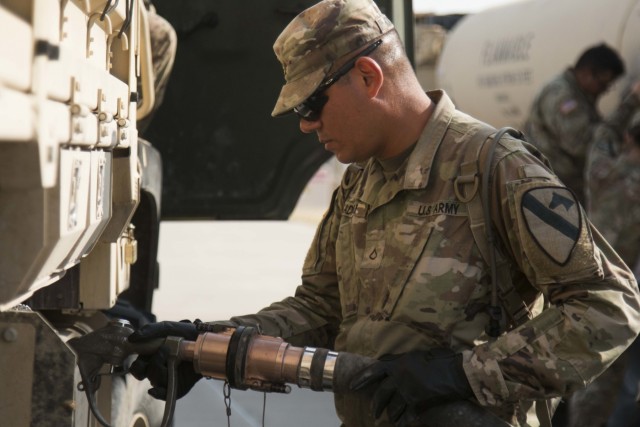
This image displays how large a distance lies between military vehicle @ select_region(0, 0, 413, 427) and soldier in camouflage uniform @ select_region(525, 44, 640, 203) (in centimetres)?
186

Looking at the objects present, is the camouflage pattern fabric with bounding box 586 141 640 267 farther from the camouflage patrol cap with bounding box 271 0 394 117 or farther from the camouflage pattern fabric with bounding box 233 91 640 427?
the camouflage patrol cap with bounding box 271 0 394 117

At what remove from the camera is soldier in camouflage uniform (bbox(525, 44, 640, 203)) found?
25.0ft

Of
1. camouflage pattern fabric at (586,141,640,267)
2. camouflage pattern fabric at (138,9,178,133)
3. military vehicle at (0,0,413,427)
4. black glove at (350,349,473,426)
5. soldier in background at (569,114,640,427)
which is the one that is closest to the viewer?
military vehicle at (0,0,413,427)

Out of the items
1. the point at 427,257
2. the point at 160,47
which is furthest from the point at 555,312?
the point at 160,47

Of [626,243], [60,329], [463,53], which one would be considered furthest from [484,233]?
[463,53]

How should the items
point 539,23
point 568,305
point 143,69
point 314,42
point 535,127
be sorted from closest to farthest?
point 568,305 → point 314,42 → point 143,69 → point 535,127 → point 539,23

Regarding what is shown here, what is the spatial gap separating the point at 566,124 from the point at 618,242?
62.3 inches

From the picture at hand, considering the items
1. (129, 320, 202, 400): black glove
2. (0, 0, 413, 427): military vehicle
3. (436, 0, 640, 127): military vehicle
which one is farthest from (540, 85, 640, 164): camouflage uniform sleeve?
(129, 320, 202, 400): black glove

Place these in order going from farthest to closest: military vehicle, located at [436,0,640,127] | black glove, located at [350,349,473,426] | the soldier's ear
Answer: military vehicle, located at [436,0,640,127] → the soldier's ear → black glove, located at [350,349,473,426]

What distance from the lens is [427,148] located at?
2.89 meters


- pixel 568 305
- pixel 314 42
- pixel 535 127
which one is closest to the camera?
pixel 568 305

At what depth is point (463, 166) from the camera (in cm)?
282

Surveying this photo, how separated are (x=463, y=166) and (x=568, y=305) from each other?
38cm

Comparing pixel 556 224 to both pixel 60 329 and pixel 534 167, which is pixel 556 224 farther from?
pixel 60 329
